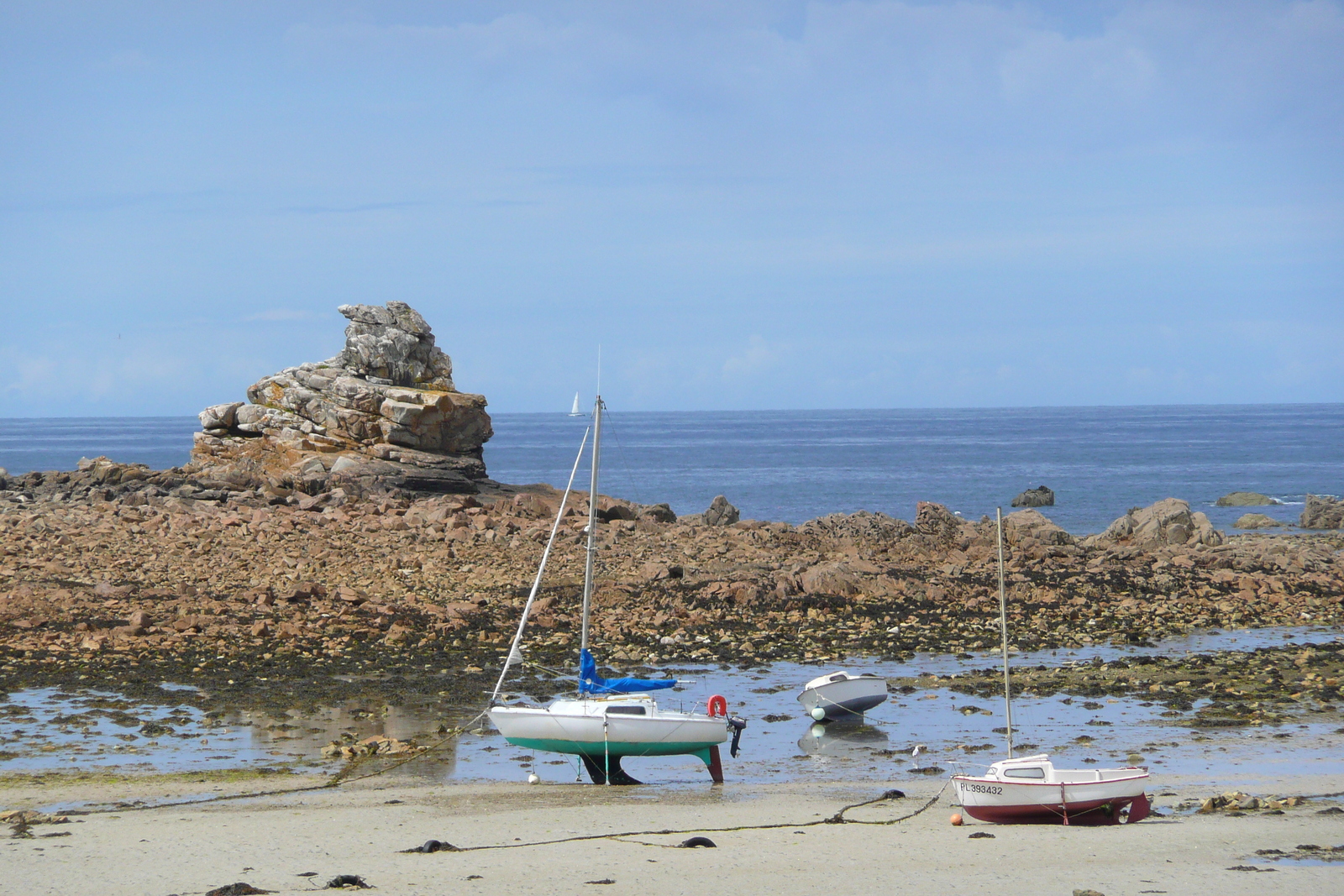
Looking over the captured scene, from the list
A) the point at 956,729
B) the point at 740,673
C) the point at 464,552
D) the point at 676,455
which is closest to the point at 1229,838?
the point at 956,729

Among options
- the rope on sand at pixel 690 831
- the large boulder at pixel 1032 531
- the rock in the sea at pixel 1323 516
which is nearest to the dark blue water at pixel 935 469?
the rock in the sea at pixel 1323 516

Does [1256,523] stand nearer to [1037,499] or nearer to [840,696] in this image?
[1037,499]

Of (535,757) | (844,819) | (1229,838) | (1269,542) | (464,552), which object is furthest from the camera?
(1269,542)

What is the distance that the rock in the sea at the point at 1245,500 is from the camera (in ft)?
259

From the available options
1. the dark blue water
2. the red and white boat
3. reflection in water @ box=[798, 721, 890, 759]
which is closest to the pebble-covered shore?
reflection in water @ box=[798, 721, 890, 759]

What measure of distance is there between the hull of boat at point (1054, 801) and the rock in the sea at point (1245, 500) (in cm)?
6867

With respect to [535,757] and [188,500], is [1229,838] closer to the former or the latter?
[535,757]

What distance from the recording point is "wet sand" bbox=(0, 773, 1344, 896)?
543 inches

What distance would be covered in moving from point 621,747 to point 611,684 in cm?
113

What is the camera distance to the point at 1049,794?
16.7 meters

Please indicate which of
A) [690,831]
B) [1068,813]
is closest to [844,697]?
[1068,813]

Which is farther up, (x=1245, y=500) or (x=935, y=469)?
(x=935, y=469)

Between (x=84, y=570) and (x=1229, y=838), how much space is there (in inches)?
1136

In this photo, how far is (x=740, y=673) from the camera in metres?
27.1
